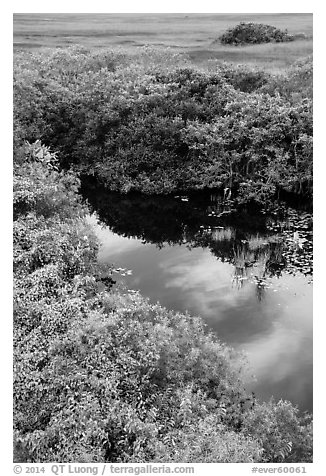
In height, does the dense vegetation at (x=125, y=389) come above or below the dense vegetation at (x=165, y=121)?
below

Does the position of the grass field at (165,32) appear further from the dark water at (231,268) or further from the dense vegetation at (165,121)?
the dark water at (231,268)

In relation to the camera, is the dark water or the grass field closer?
the dark water

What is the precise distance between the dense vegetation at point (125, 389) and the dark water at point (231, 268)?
1.10 metres

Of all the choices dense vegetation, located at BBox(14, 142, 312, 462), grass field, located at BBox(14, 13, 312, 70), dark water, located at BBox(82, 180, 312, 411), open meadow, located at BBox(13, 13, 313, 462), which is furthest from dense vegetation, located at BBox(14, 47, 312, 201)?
dense vegetation, located at BBox(14, 142, 312, 462)

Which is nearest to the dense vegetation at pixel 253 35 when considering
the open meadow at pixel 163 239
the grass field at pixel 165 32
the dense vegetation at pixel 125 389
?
the open meadow at pixel 163 239

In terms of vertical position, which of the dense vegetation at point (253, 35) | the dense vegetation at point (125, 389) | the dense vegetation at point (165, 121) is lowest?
the dense vegetation at point (125, 389)

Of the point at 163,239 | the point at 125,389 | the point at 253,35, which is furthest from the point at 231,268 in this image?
the point at 125,389

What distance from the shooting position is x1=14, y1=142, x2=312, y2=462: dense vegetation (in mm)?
12234

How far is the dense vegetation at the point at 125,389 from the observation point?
12234mm

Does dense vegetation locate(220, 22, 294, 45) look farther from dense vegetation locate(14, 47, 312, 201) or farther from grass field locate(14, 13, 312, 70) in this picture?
dense vegetation locate(14, 47, 312, 201)

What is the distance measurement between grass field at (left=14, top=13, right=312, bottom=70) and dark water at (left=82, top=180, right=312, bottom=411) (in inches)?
206

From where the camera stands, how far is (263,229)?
21.6 meters

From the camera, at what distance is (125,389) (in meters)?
13.0
